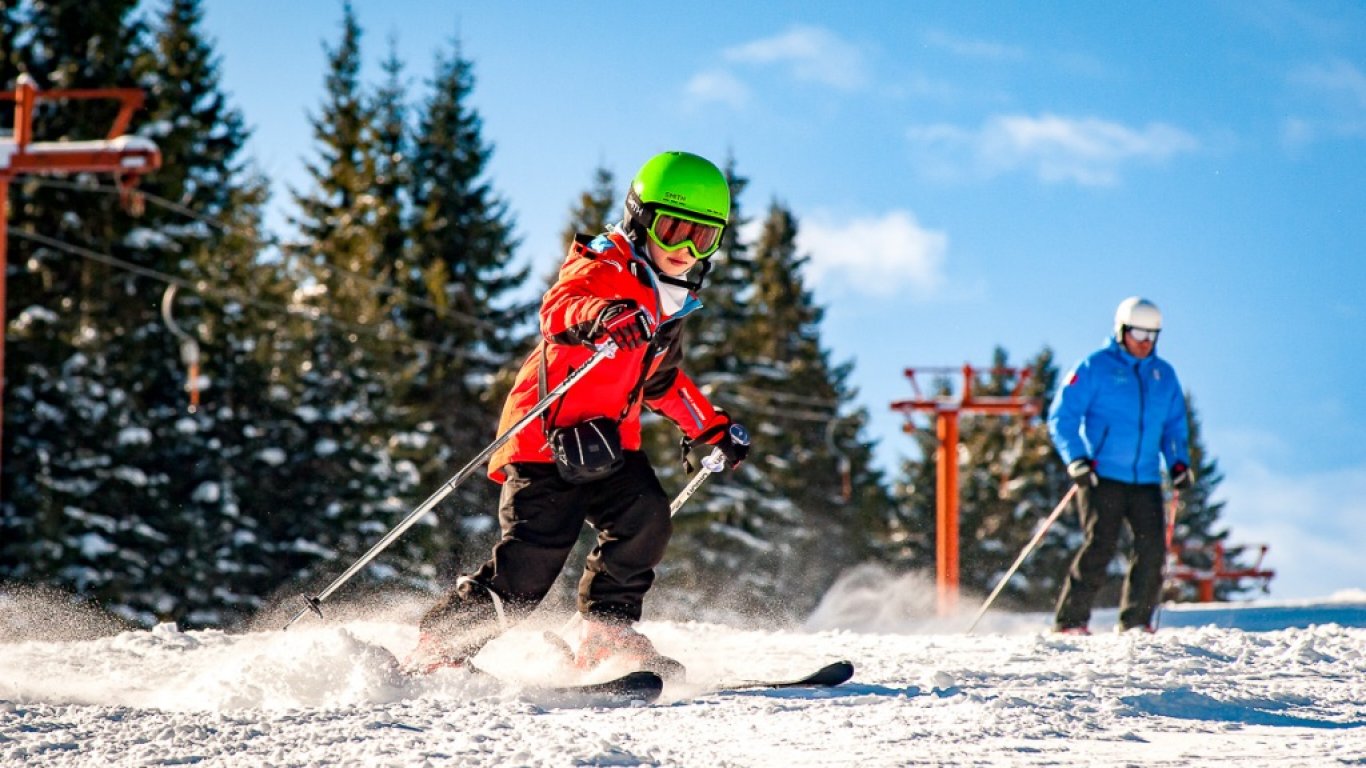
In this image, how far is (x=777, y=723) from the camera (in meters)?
3.36

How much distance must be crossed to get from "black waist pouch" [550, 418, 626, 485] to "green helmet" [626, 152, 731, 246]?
69cm

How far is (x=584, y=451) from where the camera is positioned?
4105 millimetres

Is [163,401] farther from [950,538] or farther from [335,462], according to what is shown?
[950,538]

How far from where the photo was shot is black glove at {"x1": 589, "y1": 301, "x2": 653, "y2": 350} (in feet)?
12.5

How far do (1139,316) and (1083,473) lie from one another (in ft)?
3.23

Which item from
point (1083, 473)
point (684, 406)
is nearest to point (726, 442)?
point (684, 406)

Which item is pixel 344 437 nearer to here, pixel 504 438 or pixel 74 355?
pixel 74 355

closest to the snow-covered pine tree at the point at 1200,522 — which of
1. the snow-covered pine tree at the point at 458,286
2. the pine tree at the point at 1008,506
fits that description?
the pine tree at the point at 1008,506

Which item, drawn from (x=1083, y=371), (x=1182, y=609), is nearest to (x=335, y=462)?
(x=1182, y=609)

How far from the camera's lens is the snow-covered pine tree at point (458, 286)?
98.7ft

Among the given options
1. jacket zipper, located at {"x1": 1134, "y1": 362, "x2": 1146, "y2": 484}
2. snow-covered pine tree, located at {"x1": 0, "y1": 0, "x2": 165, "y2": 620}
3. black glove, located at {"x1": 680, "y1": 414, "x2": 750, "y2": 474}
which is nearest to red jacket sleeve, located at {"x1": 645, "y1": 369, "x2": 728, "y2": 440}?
black glove, located at {"x1": 680, "y1": 414, "x2": 750, "y2": 474}

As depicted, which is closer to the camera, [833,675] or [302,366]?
[833,675]

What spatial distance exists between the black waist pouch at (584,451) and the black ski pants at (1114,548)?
3.93 metres

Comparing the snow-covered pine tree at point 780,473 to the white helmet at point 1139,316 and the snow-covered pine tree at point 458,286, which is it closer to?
the snow-covered pine tree at point 458,286
